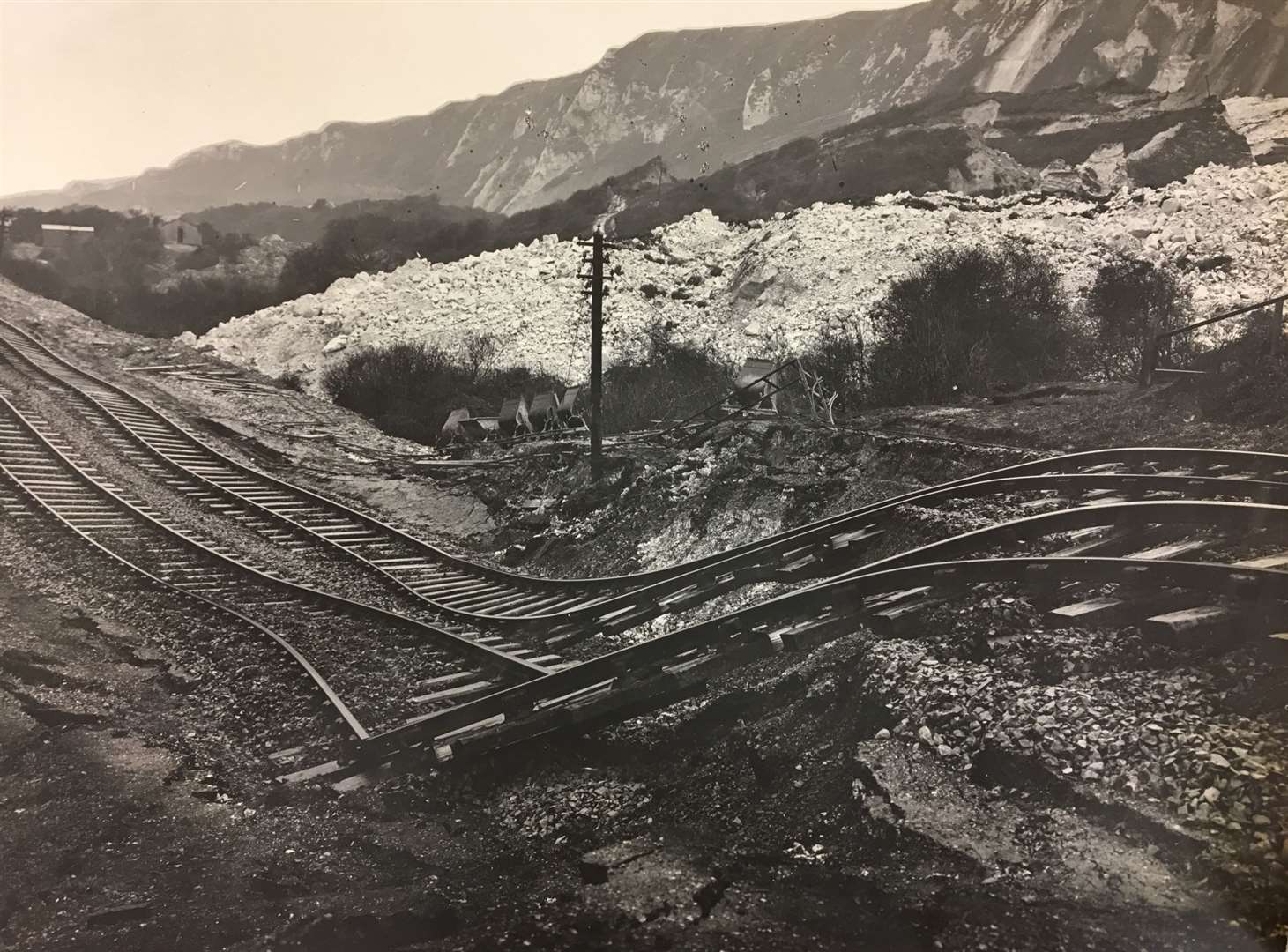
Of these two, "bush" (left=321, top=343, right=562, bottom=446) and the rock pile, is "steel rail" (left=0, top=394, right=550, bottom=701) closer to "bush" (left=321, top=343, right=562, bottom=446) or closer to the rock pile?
the rock pile

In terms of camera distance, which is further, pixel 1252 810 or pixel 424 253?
pixel 424 253

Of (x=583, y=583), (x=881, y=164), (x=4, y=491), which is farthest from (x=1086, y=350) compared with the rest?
(x=4, y=491)

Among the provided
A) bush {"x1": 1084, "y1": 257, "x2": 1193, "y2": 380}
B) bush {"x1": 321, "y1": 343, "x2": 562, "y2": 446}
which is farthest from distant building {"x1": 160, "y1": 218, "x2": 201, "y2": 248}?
bush {"x1": 1084, "y1": 257, "x2": 1193, "y2": 380}

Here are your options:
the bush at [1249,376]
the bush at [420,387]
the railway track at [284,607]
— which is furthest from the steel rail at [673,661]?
the bush at [420,387]

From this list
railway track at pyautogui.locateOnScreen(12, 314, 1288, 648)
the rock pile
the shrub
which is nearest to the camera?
railway track at pyautogui.locateOnScreen(12, 314, 1288, 648)

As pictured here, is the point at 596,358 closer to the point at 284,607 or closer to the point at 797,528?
the point at 797,528

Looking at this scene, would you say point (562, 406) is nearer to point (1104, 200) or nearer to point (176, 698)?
point (176, 698)
